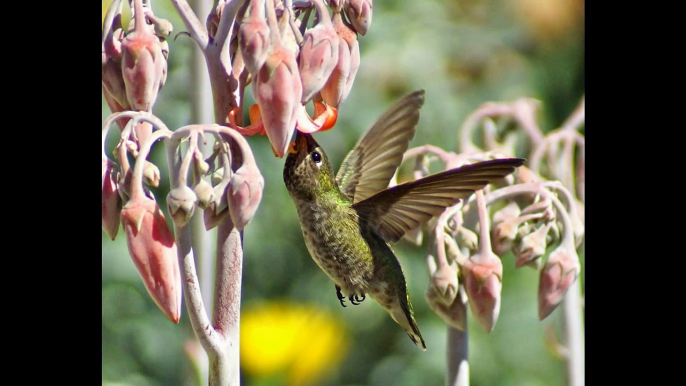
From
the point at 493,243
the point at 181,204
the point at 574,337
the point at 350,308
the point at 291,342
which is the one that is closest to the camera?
Answer: the point at 181,204

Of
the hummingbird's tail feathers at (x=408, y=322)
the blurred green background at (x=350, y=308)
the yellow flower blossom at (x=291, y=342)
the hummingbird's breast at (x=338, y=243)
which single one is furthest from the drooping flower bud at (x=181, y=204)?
the yellow flower blossom at (x=291, y=342)

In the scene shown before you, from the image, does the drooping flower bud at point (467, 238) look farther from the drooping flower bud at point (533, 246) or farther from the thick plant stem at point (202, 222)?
the thick plant stem at point (202, 222)

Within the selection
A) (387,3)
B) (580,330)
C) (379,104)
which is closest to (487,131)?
(580,330)

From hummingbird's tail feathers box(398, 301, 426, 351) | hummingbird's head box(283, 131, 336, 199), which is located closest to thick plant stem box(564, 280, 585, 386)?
hummingbird's tail feathers box(398, 301, 426, 351)

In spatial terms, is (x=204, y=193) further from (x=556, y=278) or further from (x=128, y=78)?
(x=556, y=278)

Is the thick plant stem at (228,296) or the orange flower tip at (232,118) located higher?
the orange flower tip at (232,118)

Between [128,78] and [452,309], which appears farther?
[452,309]

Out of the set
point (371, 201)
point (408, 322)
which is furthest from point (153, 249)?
point (408, 322)
